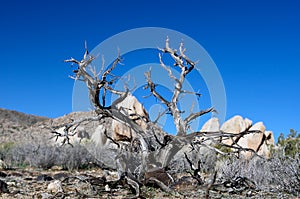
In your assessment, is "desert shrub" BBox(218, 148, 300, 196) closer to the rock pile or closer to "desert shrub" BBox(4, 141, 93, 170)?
"desert shrub" BBox(4, 141, 93, 170)

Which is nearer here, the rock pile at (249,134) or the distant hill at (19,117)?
the rock pile at (249,134)

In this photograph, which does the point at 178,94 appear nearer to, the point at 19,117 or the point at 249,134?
the point at 249,134

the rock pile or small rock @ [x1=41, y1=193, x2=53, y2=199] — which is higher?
the rock pile

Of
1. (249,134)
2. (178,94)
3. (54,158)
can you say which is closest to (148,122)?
(178,94)

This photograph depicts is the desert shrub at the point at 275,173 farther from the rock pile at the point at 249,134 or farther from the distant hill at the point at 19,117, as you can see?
the distant hill at the point at 19,117

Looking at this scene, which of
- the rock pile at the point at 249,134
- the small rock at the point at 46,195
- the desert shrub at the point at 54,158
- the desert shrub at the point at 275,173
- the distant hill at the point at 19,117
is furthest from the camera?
the distant hill at the point at 19,117

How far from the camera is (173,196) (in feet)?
20.2

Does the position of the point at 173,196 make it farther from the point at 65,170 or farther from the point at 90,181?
the point at 65,170

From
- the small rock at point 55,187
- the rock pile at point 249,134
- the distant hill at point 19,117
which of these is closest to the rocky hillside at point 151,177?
the small rock at point 55,187

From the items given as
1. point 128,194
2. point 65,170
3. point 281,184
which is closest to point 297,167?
point 281,184

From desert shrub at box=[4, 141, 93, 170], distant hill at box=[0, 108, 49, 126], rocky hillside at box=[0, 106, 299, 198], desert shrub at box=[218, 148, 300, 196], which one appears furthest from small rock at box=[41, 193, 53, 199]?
distant hill at box=[0, 108, 49, 126]

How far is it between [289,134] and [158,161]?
884cm

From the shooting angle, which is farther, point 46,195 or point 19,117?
point 19,117

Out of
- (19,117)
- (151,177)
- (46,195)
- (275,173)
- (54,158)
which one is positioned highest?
(19,117)
